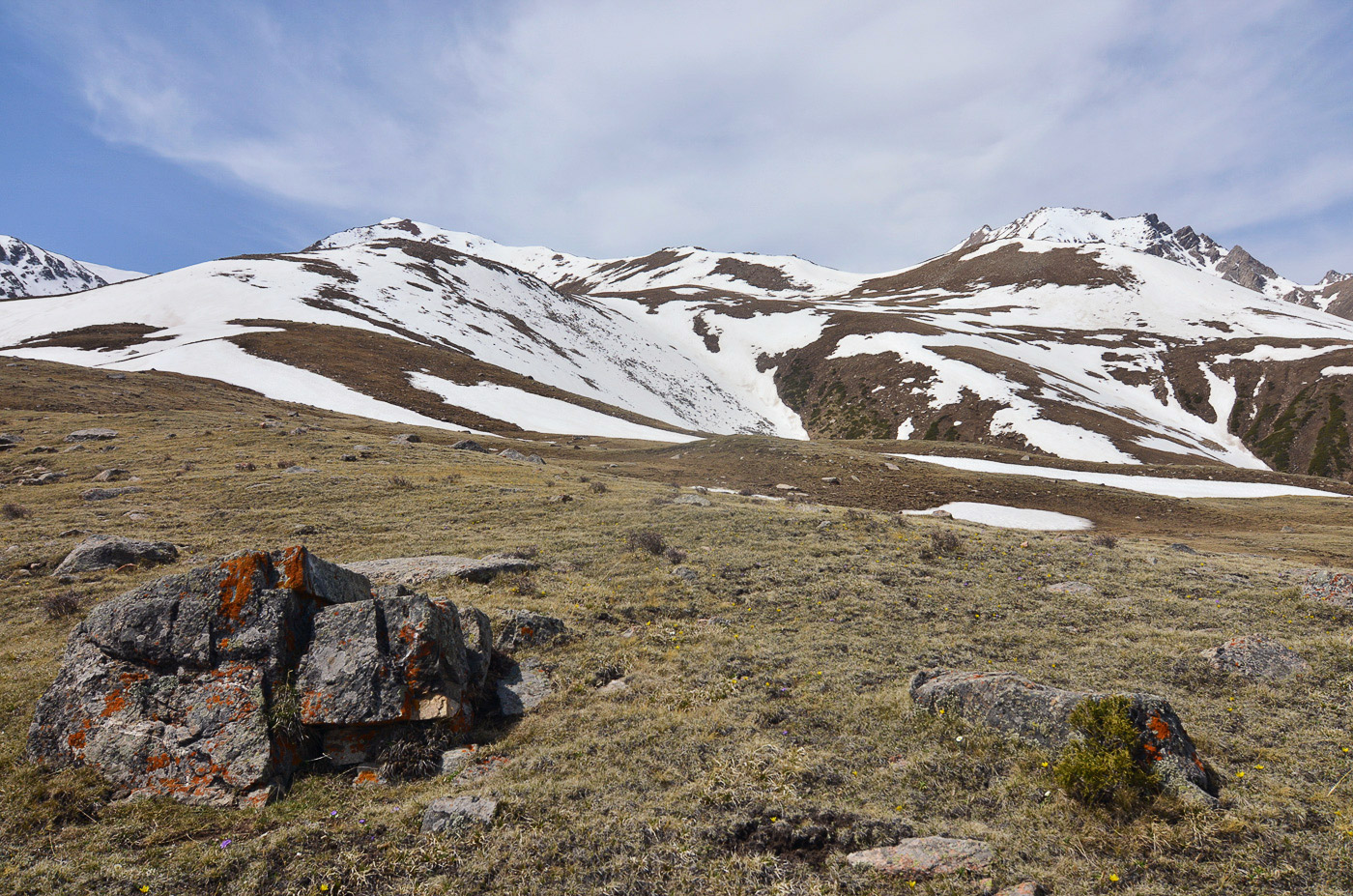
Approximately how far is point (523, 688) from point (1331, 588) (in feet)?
58.7

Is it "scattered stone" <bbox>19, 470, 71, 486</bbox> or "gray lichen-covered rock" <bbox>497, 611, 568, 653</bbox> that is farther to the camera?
"scattered stone" <bbox>19, 470, 71, 486</bbox>

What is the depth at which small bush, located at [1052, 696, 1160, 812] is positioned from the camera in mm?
6648

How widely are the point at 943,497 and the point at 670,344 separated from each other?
9632 centimetres

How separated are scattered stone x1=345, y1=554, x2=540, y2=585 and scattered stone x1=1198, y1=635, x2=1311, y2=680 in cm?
1482

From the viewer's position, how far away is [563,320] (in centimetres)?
10838

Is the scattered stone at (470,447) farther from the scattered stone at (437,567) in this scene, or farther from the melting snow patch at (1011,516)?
the melting snow patch at (1011,516)

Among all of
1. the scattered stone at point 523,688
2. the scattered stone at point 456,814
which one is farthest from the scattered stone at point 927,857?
the scattered stone at point 523,688

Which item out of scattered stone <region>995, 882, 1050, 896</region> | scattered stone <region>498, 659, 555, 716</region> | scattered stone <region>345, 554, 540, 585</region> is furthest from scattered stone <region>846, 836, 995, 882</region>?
scattered stone <region>345, 554, 540, 585</region>

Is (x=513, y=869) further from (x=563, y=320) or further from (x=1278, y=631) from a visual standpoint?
(x=563, y=320)

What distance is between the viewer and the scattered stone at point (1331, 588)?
12.7 m

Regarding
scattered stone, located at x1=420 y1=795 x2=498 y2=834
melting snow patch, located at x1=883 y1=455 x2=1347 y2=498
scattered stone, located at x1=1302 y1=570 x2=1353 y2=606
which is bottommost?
scattered stone, located at x1=420 y1=795 x2=498 y2=834

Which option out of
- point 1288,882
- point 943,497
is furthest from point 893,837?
point 943,497

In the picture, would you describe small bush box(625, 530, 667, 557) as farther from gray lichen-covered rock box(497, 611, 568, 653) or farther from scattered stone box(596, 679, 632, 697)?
scattered stone box(596, 679, 632, 697)

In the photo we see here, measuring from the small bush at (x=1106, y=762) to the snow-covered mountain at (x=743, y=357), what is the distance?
51811 millimetres
